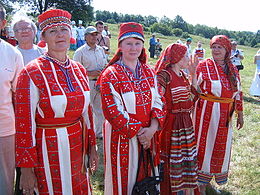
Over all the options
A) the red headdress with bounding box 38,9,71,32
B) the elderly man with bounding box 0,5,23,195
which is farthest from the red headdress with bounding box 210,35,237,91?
the elderly man with bounding box 0,5,23,195

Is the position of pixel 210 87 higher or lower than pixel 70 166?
higher

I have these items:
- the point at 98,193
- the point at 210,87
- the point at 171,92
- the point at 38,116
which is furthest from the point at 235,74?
the point at 38,116

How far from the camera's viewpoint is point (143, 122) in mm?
2617

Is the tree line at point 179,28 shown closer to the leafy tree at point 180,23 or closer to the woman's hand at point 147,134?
the leafy tree at point 180,23

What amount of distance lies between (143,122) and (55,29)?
1.11 meters

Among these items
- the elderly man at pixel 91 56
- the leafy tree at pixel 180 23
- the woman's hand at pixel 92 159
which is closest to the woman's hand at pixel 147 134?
the woman's hand at pixel 92 159

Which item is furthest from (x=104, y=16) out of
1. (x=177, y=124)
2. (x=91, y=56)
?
(x=177, y=124)

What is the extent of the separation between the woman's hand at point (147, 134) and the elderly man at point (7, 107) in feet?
3.73

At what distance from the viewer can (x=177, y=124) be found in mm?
3281

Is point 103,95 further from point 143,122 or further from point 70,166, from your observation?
point 70,166

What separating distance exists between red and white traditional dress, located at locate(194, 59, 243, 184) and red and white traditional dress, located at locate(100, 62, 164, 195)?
1.17 metres

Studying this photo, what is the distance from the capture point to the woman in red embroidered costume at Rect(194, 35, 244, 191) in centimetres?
363

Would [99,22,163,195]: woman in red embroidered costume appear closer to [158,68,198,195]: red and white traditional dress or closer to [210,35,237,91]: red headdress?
[158,68,198,195]: red and white traditional dress

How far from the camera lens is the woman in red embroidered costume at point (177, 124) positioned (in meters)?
3.22
